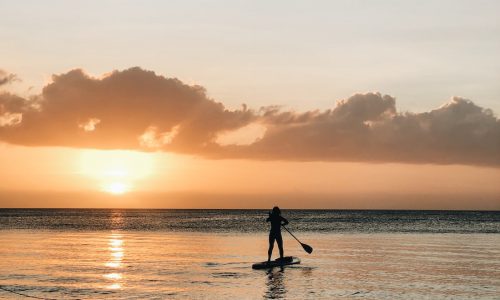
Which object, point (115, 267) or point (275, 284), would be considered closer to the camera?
point (275, 284)

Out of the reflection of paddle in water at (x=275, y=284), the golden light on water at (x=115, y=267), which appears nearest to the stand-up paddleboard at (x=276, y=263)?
the reflection of paddle in water at (x=275, y=284)

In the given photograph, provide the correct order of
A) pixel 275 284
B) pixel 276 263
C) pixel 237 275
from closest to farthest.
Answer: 1. pixel 275 284
2. pixel 237 275
3. pixel 276 263

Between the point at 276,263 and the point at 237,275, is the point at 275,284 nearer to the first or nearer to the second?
the point at 237,275

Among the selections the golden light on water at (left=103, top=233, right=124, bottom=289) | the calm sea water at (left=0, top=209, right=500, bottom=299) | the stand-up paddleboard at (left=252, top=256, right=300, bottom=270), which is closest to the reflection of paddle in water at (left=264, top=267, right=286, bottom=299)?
the calm sea water at (left=0, top=209, right=500, bottom=299)

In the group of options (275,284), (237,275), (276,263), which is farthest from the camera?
(276,263)

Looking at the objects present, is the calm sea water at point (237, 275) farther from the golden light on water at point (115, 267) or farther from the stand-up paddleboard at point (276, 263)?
the stand-up paddleboard at point (276, 263)

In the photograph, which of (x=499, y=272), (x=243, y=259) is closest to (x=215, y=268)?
(x=243, y=259)

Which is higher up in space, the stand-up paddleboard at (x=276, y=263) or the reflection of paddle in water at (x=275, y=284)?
the stand-up paddleboard at (x=276, y=263)

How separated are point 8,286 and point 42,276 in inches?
123

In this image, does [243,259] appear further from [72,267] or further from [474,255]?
[474,255]

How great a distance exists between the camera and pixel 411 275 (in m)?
26.6

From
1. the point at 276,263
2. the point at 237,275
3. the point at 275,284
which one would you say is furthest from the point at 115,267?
the point at 275,284

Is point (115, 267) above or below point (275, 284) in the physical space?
above

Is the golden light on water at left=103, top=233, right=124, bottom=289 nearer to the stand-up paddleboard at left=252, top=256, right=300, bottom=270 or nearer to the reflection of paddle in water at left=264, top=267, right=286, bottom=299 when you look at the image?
the reflection of paddle in water at left=264, top=267, right=286, bottom=299
